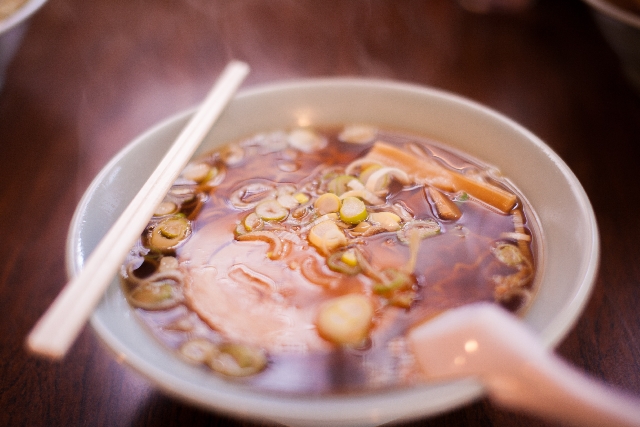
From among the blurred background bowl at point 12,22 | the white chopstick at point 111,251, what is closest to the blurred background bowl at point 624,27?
the white chopstick at point 111,251

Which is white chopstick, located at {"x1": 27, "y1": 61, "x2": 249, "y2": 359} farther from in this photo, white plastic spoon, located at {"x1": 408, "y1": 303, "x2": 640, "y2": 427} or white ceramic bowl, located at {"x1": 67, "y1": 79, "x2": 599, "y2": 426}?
white plastic spoon, located at {"x1": 408, "y1": 303, "x2": 640, "y2": 427}

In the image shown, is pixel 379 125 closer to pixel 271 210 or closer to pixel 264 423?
pixel 271 210

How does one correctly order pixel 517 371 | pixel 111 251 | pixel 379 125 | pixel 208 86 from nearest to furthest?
1. pixel 517 371
2. pixel 111 251
3. pixel 379 125
4. pixel 208 86

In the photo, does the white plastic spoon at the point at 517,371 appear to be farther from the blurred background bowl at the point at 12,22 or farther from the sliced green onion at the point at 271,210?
the blurred background bowl at the point at 12,22

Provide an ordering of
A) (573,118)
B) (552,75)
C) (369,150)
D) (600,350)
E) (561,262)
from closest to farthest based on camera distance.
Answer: (561,262) < (600,350) < (369,150) < (573,118) < (552,75)

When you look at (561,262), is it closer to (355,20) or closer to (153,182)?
(153,182)

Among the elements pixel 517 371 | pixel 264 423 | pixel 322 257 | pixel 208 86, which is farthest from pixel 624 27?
pixel 264 423

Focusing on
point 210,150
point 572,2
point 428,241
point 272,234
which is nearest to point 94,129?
point 210,150
